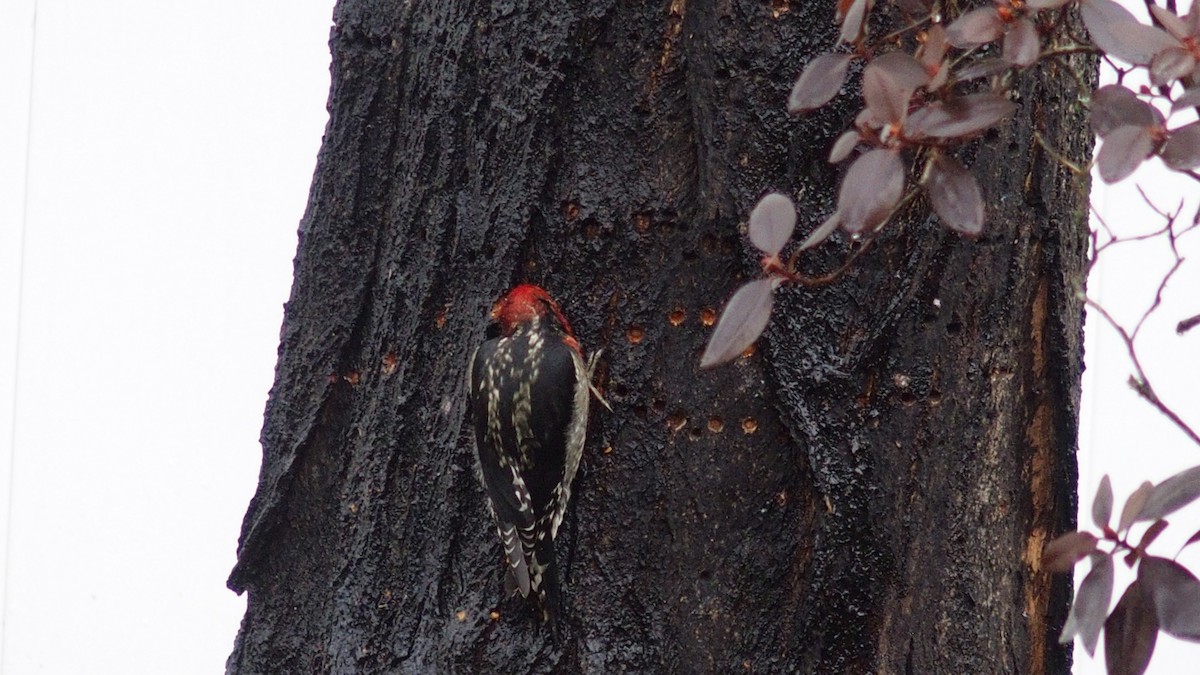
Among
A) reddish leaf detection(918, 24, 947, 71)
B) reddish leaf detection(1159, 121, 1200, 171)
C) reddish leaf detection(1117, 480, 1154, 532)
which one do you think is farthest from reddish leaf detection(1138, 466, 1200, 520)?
reddish leaf detection(918, 24, 947, 71)

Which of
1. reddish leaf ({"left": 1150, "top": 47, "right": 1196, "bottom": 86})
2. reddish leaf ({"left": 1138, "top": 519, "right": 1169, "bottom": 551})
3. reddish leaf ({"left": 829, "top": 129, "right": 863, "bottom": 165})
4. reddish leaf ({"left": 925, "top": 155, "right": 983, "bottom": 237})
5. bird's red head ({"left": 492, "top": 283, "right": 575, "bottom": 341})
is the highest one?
bird's red head ({"left": 492, "top": 283, "right": 575, "bottom": 341})

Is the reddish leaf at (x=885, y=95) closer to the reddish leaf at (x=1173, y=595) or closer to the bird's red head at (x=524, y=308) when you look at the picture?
the reddish leaf at (x=1173, y=595)

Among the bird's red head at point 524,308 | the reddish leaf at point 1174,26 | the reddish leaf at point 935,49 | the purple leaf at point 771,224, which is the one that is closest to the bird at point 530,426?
the bird's red head at point 524,308

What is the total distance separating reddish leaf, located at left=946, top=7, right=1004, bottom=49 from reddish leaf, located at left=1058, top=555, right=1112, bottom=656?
0.34m

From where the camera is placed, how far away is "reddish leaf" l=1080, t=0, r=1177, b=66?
2.32ft

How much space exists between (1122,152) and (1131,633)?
12.6 inches

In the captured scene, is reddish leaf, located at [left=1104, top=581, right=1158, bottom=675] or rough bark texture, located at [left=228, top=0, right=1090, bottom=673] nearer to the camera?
reddish leaf, located at [left=1104, top=581, right=1158, bottom=675]

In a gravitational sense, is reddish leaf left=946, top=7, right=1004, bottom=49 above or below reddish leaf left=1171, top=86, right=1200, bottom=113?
above

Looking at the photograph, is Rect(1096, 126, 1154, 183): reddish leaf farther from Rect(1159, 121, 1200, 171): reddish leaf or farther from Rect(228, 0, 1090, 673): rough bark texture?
Rect(228, 0, 1090, 673): rough bark texture

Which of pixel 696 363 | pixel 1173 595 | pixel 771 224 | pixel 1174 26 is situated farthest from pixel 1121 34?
pixel 696 363

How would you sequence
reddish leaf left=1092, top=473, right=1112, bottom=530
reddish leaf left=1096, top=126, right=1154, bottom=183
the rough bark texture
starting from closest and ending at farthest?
reddish leaf left=1096, top=126, right=1154, bottom=183 < reddish leaf left=1092, top=473, right=1112, bottom=530 < the rough bark texture

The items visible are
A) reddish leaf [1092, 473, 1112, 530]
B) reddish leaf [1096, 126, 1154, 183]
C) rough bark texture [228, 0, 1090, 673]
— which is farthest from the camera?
rough bark texture [228, 0, 1090, 673]

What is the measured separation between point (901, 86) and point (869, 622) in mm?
654

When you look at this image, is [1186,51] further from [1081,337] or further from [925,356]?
[1081,337]
